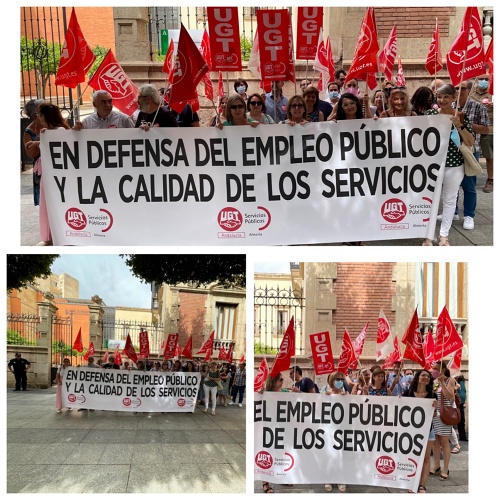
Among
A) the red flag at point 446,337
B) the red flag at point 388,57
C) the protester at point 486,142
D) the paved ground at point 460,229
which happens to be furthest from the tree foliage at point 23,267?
the red flag at point 446,337

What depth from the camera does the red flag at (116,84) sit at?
1110cm

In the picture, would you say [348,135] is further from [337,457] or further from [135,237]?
[337,457]

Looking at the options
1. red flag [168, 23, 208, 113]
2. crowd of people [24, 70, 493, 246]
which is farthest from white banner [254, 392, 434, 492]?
red flag [168, 23, 208, 113]

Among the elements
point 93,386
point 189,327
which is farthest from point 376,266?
point 189,327

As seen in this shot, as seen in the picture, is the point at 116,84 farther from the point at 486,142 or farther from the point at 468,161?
the point at 486,142

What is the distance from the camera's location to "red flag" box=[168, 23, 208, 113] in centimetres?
862

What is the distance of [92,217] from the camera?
29.4 feet

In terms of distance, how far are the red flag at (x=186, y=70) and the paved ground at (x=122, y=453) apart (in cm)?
460

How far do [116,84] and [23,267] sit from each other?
332 inches

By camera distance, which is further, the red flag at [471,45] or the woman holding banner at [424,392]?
the red flag at [471,45]

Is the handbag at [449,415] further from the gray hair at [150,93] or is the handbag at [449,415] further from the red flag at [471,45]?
the gray hair at [150,93]

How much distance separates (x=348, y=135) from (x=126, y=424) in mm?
8073

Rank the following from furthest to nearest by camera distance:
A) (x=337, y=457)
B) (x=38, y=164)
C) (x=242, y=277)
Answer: (x=242, y=277) → (x=38, y=164) → (x=337, y=457)

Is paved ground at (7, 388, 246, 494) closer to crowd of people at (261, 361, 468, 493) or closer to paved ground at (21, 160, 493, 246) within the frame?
crowd of people at (261, 361, 468, 493)
